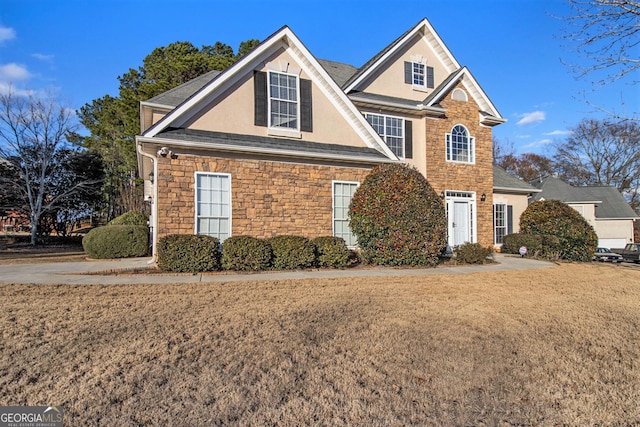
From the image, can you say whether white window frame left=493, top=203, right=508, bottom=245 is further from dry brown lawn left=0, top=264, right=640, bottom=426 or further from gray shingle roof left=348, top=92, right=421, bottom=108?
dry brown lawn left=0, top=264, right=640, bottom=426

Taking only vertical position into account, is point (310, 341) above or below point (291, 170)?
below

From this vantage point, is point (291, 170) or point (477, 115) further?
point (477, 115)

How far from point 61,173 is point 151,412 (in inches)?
1075

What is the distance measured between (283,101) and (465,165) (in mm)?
8190

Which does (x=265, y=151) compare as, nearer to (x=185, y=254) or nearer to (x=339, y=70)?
(x=185, y=254)

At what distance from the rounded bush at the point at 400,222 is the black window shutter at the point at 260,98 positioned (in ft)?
12.7

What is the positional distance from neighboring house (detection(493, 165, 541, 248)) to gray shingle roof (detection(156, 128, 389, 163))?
25.9ft

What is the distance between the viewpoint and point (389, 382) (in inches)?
131

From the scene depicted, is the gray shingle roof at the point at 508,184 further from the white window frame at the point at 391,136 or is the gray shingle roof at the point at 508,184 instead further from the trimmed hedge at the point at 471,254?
the trimmed hedge at the point at 471,254

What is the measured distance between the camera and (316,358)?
3816 millimetres

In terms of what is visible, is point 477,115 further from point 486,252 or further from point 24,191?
point 24,191

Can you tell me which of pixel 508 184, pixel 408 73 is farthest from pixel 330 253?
pixel 508 184

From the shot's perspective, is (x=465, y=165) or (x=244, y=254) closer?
(x=244, y=254)

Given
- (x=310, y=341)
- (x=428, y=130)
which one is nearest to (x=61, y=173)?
(x=428, y=130)
